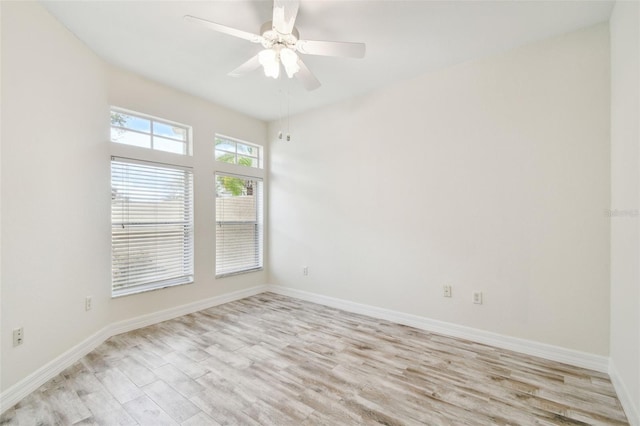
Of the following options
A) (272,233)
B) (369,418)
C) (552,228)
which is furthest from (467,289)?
(272,233)

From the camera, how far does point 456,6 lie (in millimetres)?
2076

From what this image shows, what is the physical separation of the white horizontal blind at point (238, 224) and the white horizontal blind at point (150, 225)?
442 millimetres

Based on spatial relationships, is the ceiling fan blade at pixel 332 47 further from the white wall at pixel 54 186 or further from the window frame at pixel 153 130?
the window frame at pixel 153 130

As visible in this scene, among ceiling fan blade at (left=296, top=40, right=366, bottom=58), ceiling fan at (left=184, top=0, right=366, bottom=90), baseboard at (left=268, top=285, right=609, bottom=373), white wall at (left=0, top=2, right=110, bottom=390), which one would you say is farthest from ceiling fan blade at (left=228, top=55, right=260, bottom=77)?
baseboard at (left=268, top=285, right=609, bottom=373)

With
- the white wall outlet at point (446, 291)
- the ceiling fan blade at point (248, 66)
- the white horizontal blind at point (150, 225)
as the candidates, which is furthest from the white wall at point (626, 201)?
the white horizontal blind at point (150, 225)

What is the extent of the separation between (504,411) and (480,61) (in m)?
2.90

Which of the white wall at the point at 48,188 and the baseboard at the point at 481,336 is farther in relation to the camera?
the baseboard at the point at 481,336

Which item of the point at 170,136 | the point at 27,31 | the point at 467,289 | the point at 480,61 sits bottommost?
the point at 467,289

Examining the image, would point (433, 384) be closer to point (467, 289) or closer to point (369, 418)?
point (369, 418)

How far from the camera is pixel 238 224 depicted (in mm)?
4246

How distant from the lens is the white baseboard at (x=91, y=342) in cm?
188

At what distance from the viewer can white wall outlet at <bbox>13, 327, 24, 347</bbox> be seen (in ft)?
6.28

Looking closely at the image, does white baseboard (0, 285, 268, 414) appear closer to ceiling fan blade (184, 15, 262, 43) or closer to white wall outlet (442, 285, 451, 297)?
ceiling fan blade (184, 15, 262, 43)

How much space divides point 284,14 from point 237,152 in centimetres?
275
